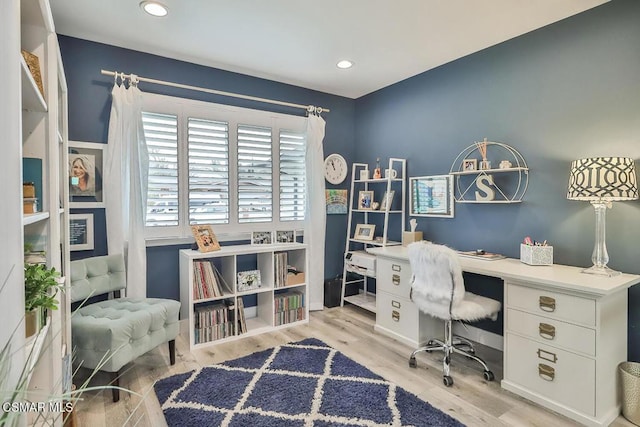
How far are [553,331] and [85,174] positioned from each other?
11.5 ft

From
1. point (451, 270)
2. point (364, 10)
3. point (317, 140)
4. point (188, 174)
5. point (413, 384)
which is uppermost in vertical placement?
point (364, 10)

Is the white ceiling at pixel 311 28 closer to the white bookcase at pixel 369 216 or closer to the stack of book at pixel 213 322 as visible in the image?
the white bookcase at pixel 369 216

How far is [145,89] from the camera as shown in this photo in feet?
10.1

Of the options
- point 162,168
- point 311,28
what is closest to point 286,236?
point 162,168

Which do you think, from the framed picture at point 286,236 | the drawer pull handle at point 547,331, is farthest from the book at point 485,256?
the framed picture at point 286,236

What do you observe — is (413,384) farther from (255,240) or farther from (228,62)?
(228,62)

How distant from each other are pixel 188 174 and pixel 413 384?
255 cm

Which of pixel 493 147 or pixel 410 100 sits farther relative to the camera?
pixel 410 100

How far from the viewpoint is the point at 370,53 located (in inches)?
122

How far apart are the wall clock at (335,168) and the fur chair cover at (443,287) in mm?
1829

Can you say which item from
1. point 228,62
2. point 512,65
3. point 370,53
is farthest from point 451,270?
point 228,62

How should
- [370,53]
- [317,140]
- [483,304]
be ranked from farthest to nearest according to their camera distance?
[317,140] → [370,53] → [483,304]

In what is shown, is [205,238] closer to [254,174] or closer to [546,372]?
[254,174]

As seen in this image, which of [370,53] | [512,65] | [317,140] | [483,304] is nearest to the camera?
[483,304]
